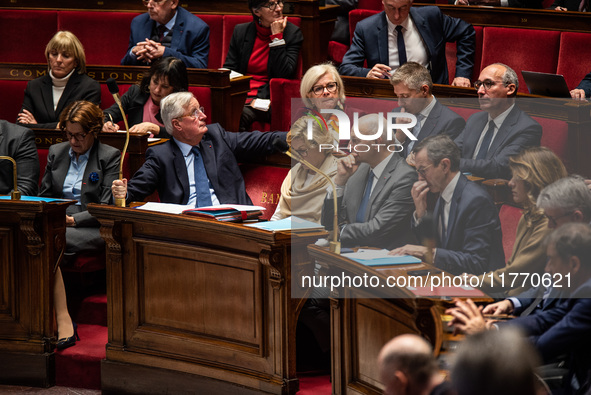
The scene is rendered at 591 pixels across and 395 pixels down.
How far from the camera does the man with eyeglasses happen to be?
4203mm

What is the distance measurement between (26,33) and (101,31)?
47cm

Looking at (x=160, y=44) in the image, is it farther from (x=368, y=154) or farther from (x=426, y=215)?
(x=426, y=215)

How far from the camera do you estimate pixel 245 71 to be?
4430 mm

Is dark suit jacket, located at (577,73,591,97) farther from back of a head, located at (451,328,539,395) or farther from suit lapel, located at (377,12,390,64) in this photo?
back of a head, located at (451,328,539,395)

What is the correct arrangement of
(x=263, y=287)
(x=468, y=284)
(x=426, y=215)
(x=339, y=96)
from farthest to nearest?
(x=339, y=96) < (x=263, y=287) < (x=426, y=215) < (x=468, y=284)

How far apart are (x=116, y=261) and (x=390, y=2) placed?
1.72 metres

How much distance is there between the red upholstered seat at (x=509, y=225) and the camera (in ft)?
8.17

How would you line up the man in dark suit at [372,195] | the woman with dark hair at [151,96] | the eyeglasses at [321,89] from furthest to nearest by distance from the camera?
the woman with dark hair at [151,96] → the eyeglasses at [321,89] → the man in dark suit at [372,195]

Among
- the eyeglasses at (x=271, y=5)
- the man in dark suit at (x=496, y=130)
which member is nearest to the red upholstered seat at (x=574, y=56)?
the man in dark suit at (x=496, y=130)

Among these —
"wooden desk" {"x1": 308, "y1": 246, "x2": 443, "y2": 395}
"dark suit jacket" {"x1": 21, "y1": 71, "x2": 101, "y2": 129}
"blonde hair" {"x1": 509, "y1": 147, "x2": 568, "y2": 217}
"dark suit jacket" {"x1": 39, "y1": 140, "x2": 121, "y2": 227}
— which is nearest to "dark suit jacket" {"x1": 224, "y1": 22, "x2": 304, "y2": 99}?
"dark suit jacket" {"x1": 21, "y1": 71, "x2": 101, "y2": 129}

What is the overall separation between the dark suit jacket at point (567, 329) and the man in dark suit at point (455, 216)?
0.96 ft

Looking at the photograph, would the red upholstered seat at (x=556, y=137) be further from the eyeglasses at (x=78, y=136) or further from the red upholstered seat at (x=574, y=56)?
the eyeglasses at (x=78, y=136)

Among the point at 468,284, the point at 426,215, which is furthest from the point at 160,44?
the point at 468,284

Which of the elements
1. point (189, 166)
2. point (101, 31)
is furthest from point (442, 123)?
point (101, 31)
